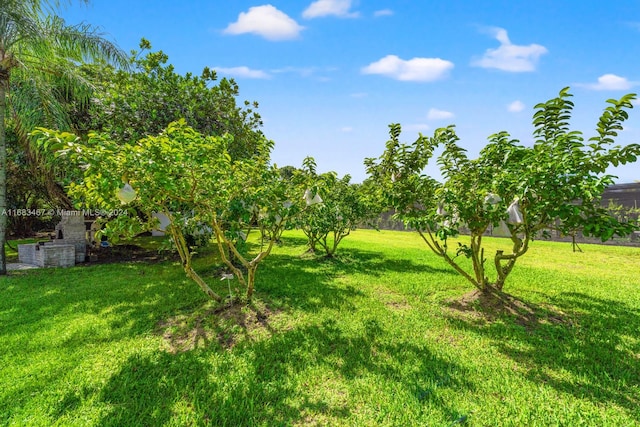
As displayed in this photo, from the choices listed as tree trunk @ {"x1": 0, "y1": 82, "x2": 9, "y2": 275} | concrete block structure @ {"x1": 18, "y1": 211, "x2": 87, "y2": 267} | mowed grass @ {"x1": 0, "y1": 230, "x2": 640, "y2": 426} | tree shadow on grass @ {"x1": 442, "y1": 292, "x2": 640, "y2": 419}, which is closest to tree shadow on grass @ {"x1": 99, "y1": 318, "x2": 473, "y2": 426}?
mowed grass @ {"x1": 0, "y1": 230, "x2": 640, "y2": 426}

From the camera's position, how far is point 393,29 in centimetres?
602

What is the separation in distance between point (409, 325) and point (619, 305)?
3494 mm

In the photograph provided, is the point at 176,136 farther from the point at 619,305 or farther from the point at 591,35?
the point at 591,35

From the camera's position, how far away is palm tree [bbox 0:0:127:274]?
6.00 meters

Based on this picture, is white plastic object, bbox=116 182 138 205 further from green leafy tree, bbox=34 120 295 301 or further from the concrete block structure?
the concrete block structure

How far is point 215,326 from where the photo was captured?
12.7 feet

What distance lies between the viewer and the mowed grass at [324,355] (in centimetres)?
233

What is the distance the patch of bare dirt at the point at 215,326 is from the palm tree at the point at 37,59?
18.7 feet

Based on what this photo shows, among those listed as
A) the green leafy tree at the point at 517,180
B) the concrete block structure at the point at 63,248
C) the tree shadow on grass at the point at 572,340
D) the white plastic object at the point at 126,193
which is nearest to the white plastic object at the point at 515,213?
the green leafy tree at the point at 517,180

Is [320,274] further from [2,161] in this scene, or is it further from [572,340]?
[2,161]

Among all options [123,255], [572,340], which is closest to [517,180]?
[572,340]

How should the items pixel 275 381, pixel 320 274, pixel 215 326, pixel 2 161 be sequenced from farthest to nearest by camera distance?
pixel 320 274 → pixel 2 161 → pixel 215 326 → pixel 275 381

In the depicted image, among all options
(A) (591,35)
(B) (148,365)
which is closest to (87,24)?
(B) (148,365)

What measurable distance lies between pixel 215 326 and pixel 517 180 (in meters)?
3.95
